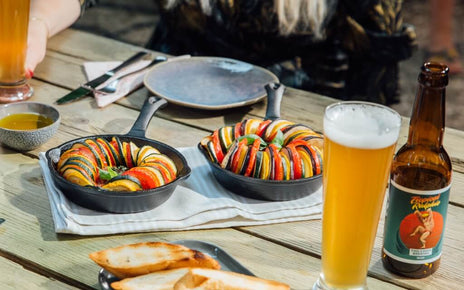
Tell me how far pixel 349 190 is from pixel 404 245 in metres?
0.14

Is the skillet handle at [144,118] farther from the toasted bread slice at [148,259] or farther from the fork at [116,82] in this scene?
the toasted bread slice at [148,259]

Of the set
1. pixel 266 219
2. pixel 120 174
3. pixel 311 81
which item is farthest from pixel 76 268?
pixel 311 81

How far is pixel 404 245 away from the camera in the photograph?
2.89 ft

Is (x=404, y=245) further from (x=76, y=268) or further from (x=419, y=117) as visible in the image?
(x=76, y=268)

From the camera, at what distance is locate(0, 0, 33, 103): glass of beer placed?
134 centimetres

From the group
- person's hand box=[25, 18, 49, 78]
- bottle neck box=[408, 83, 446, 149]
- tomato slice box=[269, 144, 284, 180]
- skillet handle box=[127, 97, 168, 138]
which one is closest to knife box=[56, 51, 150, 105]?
person's hand box=[25, 18, 49, 78]

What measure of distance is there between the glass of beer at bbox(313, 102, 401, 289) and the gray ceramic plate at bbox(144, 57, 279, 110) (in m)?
0.62

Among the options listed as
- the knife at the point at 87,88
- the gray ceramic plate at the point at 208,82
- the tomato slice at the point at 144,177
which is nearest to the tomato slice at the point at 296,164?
the tomato slice at the point at 144,177

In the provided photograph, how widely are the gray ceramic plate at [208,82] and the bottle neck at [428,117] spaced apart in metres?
0.59

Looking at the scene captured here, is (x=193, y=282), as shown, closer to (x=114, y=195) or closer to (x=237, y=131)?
(x=114, y=195)

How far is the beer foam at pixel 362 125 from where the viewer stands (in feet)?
2.56

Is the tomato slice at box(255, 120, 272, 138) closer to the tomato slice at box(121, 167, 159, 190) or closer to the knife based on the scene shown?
the tomato slice at box(121, 167, 159, 190)

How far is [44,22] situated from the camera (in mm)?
1714

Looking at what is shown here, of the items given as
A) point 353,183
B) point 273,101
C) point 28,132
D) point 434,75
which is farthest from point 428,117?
point 28,132
